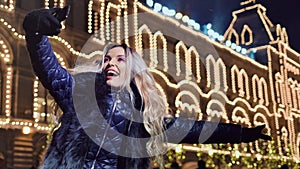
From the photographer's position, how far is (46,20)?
222 centimetres

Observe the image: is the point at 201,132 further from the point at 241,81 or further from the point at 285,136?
the point at 285,136

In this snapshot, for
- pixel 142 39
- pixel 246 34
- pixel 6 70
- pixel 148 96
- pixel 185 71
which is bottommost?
pixel 148 96

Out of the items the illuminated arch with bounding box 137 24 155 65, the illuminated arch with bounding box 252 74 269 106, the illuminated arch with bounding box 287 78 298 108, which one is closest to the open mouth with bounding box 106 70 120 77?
the illuminated arch with bounding box 137 24 155 65

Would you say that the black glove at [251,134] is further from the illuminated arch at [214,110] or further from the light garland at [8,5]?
the illuminated arch at [214,110]

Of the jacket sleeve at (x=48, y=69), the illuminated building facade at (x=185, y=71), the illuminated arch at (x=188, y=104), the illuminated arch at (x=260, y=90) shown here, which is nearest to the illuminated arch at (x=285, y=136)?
the illuminated building facade at (x=185, y=71)

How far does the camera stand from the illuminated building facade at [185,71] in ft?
53.0

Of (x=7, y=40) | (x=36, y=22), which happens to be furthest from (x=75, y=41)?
(x=36, y=22)

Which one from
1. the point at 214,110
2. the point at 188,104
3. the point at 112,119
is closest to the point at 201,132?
the point at 112,119

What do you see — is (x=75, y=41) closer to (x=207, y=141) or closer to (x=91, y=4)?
(x=91, y=4)

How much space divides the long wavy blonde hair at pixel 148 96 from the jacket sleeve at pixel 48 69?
8.4 inches

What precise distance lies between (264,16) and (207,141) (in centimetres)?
3740

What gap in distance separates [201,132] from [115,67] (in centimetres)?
64

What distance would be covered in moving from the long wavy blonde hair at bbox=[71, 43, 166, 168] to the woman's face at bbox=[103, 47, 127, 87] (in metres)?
0.03

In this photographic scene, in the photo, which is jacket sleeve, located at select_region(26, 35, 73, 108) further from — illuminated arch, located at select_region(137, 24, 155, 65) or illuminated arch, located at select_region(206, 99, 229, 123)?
illuminated arch, located at select_region(206, 99, 229, 123)
